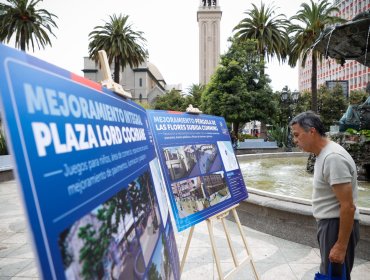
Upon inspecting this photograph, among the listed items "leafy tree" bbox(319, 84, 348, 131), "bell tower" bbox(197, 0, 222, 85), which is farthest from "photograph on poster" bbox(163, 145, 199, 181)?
"bell tower" bbox(197, 0, 222, 85)

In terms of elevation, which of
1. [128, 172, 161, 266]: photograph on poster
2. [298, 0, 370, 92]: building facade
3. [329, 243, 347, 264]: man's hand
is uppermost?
[298, 0, 370, 92]: building facade

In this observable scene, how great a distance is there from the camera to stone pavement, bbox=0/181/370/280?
378 cm

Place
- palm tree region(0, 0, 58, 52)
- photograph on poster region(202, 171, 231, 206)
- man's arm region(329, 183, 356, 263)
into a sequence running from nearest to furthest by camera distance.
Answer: man's arm region(329, 183, 356, 263), photograph on poster region(202, 171, 231, 206), palm tree region(0, 0, 58, 52)

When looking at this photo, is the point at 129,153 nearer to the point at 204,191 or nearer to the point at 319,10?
the point at 204,191

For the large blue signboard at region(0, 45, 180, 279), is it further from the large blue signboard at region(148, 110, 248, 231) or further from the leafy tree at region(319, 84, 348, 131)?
the leafy tree at region(319, 84, 348, 131)

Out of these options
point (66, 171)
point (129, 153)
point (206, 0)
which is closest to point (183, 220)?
point (129, 153)

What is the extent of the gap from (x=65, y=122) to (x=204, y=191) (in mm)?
2041

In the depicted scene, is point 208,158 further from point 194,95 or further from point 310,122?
point 194,95

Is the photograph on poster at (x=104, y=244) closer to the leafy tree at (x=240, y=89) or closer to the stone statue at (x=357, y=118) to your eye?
the stone statue at (x=357, y=118)

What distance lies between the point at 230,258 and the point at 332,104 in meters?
40.2

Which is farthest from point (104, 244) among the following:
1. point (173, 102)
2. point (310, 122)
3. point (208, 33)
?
point (208, 33)

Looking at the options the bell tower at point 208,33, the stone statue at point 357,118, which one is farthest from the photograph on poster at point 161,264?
the bell tower at point 208,33

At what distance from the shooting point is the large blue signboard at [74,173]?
2.93ft

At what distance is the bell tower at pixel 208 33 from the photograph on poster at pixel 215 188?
285 ft
